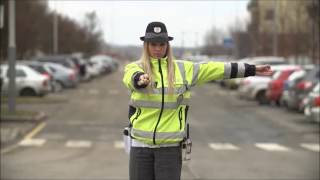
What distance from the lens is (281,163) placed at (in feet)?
43.4

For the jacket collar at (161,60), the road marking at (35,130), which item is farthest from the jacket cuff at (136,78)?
the road marking at (35,130)

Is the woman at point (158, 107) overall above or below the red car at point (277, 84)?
above

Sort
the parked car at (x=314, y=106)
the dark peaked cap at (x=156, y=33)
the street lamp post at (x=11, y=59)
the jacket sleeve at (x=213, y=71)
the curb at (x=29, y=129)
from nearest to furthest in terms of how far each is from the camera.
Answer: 1. the dark peaked cap at (x=156, y=33)
2. the jacket sleeve at (x=213, y=71)
3. the curb at (x=29, y=129)
4. the parked car at (x=314, y=106)
5. the street lamp post at (x=11, y=59)

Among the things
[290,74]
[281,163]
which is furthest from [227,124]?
[281,163]

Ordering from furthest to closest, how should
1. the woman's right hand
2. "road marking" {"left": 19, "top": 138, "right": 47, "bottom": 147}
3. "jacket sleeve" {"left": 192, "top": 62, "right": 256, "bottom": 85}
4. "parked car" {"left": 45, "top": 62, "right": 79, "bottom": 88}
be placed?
1. "parked car" {"left": 45, "top": 62, "right": 79, "bottom": 88}
2. "road marking" {"left": 19, "top": 138, "right": 47, "bottom": 147}
3. "jacket sleeve" {"left": 192, "top": 62, "right": 256, "bottom": 85}
4. the woman's right hand

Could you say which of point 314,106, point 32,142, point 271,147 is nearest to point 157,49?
point 271,147

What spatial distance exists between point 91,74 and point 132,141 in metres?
55.3

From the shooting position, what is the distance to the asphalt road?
1184 cm

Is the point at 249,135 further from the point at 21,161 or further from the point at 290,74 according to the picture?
the point at 290,74

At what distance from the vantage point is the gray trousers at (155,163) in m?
5.27

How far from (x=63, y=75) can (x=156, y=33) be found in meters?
37.3

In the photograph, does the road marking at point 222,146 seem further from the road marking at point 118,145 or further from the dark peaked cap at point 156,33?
the dark peaked cap at point 156,33

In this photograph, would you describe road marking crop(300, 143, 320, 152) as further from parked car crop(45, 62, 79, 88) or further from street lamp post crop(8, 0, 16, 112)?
parked car crop(45, 62, 79, 88)

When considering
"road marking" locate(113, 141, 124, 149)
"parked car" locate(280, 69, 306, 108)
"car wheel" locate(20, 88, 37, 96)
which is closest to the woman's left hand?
"road marking" locate(113, 141, 124, 149)
